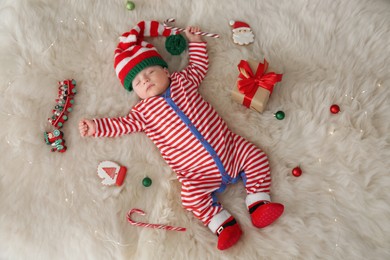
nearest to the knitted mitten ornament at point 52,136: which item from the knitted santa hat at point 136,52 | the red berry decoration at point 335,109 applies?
the knitted santa hat at point 136,52

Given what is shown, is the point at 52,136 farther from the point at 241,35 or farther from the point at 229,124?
the point at 241,35

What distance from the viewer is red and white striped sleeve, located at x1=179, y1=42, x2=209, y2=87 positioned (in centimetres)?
118

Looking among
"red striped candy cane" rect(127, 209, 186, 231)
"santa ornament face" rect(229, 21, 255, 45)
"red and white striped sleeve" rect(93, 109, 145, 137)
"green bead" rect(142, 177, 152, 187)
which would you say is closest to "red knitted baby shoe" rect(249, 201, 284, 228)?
"red striped candy cane" rect(127, 209, 186, 231)

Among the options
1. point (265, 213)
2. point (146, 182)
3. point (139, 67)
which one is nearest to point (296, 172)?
point (265, 213)

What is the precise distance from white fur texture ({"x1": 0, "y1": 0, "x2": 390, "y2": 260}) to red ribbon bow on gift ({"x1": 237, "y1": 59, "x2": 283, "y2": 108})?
3.1 inches

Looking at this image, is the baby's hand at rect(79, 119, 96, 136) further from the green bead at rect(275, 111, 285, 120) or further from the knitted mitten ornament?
the green bead at rect(275, 111, 285, 120)

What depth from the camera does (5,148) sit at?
1.08 meters

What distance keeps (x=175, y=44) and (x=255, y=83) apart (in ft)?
0.92

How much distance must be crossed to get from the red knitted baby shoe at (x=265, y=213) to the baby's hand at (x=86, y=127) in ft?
1.71

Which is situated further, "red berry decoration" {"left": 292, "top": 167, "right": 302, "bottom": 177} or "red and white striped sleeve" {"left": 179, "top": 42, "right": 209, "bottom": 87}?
"red and white striped sleeve" {"left": 179, "top": 42, "right": 209, "bottom": 87}

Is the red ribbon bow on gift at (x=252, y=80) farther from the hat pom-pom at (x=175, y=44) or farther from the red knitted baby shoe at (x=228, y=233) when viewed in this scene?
the red knitted baby shoe at (x=228, y=233)

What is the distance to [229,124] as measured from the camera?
118 cm

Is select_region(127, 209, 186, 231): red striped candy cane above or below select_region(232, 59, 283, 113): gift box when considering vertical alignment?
below

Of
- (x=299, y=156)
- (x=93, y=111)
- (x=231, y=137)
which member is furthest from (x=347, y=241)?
(x=93, y=111)
